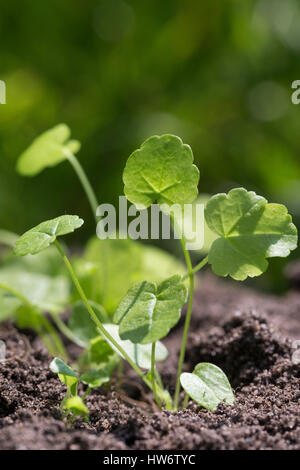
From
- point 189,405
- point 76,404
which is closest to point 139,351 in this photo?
point 189,405

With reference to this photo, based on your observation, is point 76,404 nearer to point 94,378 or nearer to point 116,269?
point 94,378

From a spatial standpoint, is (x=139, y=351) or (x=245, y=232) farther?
(x=139, y=351)

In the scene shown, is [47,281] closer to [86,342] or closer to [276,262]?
[86,342]

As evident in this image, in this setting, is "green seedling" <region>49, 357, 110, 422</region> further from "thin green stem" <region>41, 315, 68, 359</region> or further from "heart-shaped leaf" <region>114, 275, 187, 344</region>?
"thin green stem" <region>41, 315, 68, 359</region>

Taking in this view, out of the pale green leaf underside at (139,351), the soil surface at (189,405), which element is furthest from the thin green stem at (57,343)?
the pale green leaf underside at (139,351)

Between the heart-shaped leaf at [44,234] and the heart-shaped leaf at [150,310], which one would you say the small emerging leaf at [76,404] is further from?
the heart-shaped leaf at [44,234]

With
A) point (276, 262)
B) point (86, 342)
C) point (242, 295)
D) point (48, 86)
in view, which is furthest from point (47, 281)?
point (48, 86)

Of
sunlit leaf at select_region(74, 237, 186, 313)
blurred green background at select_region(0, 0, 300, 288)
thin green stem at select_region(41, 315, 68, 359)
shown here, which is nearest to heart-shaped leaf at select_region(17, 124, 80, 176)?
sunlit leaf at select_region(74, 237, 186, 313)
